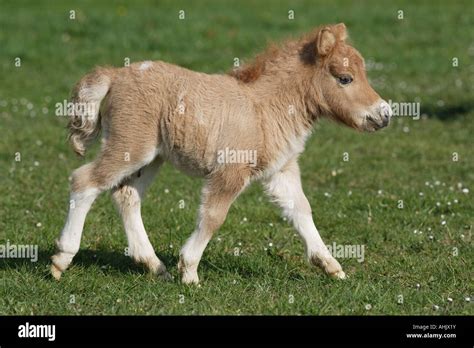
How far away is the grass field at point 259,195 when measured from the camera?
7.41 m

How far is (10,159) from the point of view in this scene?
480 inches

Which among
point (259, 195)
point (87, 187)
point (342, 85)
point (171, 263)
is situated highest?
point (342, 85)

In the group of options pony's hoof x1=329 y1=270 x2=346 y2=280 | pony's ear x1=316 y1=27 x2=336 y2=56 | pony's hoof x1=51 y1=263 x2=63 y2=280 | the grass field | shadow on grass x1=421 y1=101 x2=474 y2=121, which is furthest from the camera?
shadow on grass x1=421 y1=101 x2=474 y2=121

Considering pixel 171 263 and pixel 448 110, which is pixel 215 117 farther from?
pixel 448 110

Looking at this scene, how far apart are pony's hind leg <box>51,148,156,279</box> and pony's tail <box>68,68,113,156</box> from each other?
363mm

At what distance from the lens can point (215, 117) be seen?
750 centimetres

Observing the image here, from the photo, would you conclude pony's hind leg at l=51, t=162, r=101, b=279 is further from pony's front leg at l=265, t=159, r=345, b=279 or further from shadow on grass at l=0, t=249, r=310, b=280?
pony's front leg at l=265, t=159, r=345, b=279

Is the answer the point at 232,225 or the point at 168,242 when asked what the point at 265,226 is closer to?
the point at 232,225

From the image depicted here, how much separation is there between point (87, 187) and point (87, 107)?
689 mm

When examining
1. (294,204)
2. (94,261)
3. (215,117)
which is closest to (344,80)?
(215,117)

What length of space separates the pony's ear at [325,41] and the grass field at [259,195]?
2.74ft

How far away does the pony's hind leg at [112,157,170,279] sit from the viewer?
7.98m

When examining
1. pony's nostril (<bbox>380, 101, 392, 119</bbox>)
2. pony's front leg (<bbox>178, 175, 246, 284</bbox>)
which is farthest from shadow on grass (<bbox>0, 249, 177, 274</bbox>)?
pony's nostril (<bbox>380, 101, 392, 119</bbox>)

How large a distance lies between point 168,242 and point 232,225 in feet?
2.53
